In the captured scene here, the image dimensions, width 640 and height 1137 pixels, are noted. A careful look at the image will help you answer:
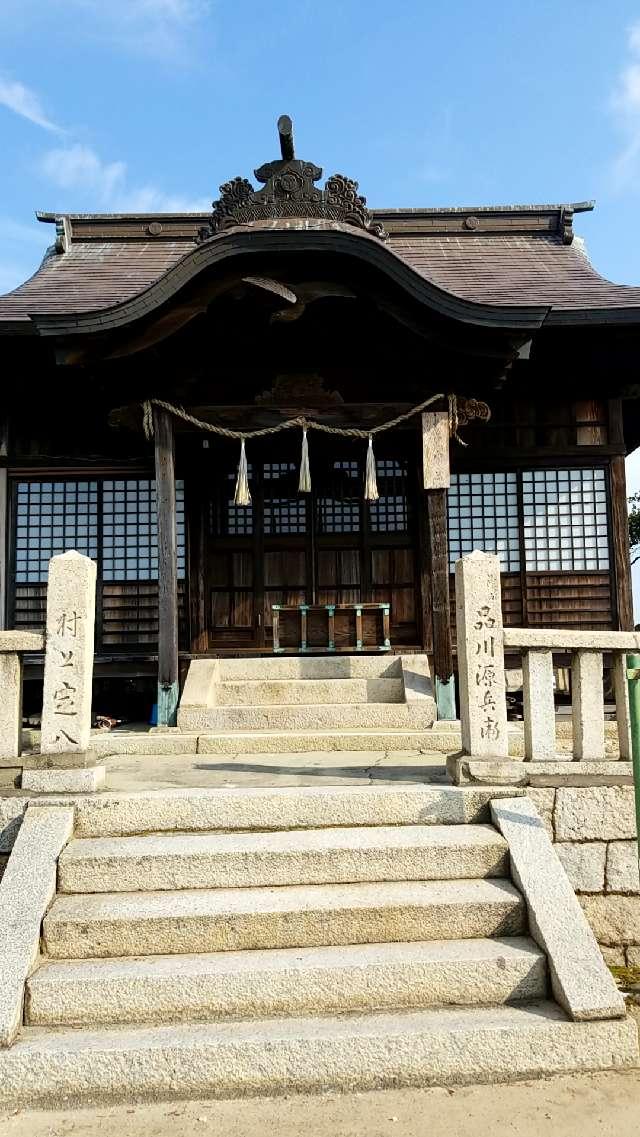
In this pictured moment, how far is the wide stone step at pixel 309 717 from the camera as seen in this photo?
801cm

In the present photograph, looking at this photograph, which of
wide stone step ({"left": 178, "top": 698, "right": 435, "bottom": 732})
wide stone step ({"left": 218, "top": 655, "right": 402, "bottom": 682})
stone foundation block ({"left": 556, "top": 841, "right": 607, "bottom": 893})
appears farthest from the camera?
wide stone step ({"left": 218, "top": 655, "right": 402, "bottom": 682})

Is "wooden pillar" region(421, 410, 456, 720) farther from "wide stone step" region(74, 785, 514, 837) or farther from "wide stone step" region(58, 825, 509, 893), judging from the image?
"wide stone step" region(58, 825, 509, 893)

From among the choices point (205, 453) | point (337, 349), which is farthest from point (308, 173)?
point (205, 453)

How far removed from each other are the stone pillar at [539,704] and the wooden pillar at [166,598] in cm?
428

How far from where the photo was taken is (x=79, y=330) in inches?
306

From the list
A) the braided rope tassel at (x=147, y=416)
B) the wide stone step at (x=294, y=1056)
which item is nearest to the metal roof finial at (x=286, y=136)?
the braided rope tassel at (x=147, y=416)

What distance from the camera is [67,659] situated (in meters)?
5.01

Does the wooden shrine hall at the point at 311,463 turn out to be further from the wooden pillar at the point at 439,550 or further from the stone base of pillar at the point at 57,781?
the stone base of pillar at the point at 57,781

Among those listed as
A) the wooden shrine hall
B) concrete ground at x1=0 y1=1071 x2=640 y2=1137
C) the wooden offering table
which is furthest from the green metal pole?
the wooden offering table

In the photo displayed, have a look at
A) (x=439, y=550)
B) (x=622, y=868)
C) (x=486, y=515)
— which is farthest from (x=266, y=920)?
Result: (x=486, y=515)

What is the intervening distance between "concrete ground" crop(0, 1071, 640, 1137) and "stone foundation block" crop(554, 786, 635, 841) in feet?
5.29

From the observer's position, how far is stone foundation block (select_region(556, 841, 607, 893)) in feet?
15.8

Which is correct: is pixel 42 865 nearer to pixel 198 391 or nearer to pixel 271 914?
pixel 271 914

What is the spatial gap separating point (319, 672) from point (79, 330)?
4.64m
